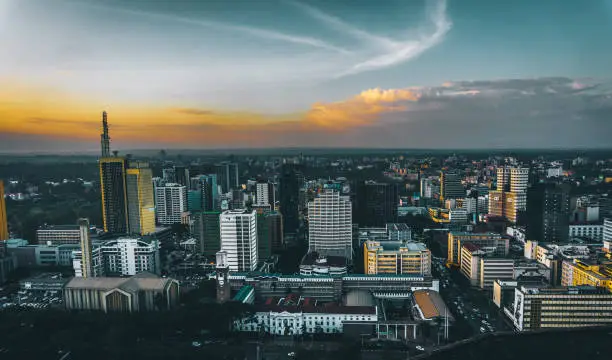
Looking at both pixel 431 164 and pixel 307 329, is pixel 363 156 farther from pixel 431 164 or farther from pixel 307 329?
pixel 307 329

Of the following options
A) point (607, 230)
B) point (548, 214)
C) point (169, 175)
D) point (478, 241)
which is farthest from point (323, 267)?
point (169, 175)

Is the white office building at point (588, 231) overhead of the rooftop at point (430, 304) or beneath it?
overhead

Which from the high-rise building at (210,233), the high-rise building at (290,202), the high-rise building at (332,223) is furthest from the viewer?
the high-rise building at (290,202)

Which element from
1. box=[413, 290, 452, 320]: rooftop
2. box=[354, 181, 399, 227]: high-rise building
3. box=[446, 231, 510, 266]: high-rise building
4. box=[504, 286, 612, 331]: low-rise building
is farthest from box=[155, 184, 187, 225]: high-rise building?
box=[504, 286, 612, 331]: low-rise building

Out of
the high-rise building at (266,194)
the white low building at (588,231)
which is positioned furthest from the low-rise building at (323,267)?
the white low building at (588,231)

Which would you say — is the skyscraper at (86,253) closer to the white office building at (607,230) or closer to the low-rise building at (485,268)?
the low-rise building at (485,268)

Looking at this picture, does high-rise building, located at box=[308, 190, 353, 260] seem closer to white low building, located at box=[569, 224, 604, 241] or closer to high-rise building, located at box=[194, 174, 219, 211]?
white low building, located at box=[569, 224, 604, 241]
